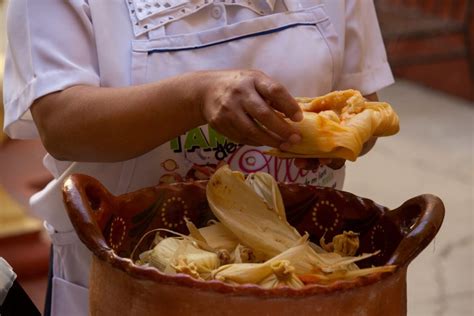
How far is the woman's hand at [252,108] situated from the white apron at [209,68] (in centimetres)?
23

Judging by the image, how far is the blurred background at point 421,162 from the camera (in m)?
2.97

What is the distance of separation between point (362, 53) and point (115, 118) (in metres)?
0.48

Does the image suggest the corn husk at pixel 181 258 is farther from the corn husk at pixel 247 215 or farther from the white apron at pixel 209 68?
the white apron at pixel 209 68

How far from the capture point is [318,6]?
1.38 m

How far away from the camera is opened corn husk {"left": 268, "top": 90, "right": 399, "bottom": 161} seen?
1.09 m

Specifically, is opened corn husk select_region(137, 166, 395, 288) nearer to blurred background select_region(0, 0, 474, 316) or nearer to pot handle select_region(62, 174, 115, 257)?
pot handle select_region(62, 174, 115, 257)

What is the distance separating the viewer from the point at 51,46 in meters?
1.24

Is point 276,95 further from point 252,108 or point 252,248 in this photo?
point 252,248

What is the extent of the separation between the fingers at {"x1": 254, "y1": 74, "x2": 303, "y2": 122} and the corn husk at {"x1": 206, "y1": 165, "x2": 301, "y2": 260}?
0.17 m

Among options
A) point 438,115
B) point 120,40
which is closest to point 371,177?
point 438,115

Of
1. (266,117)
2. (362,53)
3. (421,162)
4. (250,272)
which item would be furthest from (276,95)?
(421,162)

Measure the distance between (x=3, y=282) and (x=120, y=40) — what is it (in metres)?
A: 0.36

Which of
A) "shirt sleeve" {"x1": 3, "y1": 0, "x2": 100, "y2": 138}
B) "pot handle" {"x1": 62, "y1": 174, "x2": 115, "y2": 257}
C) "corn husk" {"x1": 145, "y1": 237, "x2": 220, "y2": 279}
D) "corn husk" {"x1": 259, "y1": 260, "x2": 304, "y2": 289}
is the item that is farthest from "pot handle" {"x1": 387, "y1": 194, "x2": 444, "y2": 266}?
"shirt sleeve" {"x1": 3, "y1": 0, "x2": 100, "y2": 138}

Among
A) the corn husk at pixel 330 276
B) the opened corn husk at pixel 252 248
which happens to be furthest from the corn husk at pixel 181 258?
the corn husk at pixel 330 276
